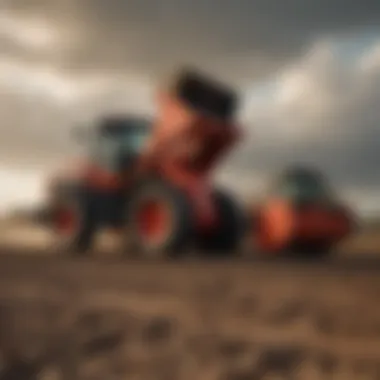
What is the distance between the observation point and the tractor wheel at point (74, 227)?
1344 millimetres

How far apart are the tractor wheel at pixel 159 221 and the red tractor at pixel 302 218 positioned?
0.11 metres

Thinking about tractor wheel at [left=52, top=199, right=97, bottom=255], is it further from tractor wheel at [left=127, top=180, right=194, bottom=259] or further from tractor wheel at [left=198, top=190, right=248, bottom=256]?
tractor wheel at [left=198, top=190, right=248, bottom=256]

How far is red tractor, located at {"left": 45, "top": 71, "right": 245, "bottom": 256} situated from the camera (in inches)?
51.4

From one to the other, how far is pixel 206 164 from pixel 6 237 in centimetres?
34

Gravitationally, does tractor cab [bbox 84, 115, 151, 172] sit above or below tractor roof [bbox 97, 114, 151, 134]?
below

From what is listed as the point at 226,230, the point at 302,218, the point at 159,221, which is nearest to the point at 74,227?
the point at 159,221

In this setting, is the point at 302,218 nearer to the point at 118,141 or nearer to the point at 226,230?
the point at 226,230

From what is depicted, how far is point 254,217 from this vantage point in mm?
1293

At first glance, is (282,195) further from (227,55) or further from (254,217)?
(227,55)

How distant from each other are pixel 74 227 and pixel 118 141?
155 mm

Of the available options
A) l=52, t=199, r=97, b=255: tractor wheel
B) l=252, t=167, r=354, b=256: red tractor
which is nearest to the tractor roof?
l=52, t=199, r=97, b=255: tractor wheel

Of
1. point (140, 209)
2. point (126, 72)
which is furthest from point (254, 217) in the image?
point (126, 72)

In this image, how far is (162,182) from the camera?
133 centimetres

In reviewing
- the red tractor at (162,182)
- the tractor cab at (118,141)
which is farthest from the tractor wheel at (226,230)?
the tractor cab at (118,141)
